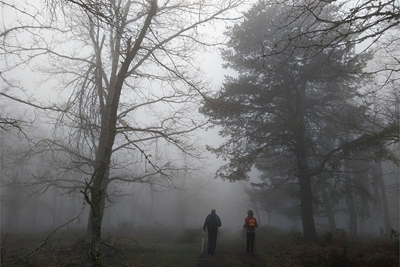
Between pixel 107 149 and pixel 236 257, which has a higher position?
pixel 107 149

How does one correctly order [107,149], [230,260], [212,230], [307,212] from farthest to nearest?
[307,212], [212,230], [230,260], [107,149]

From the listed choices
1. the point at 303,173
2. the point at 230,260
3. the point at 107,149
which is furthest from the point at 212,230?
the point at 107,149

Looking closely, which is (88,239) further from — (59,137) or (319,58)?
(319,58)

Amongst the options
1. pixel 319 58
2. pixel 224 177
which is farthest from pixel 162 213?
pixel 319 58

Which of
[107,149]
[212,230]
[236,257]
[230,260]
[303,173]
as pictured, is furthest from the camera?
[303,173]

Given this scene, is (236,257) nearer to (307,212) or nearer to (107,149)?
(307,212)

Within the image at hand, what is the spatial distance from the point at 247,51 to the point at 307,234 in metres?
9.27

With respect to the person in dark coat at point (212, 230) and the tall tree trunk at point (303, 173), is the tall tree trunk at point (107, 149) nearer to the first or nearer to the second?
the person in dark coat at point (212, 230)

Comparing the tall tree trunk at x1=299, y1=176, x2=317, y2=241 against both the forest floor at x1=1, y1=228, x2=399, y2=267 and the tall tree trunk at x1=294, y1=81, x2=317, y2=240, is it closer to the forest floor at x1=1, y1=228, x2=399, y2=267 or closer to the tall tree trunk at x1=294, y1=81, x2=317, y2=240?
the tall tree trunk at x1=294, y1=81, x2=317, y2=240

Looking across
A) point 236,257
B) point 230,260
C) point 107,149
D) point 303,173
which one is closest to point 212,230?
point 236,257

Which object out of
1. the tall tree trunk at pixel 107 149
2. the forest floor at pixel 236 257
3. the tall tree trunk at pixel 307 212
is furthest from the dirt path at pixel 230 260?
the tall tree trunk at pixel 107 149

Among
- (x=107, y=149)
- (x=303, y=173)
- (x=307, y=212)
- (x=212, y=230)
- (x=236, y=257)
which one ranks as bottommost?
(x=236, y=257)

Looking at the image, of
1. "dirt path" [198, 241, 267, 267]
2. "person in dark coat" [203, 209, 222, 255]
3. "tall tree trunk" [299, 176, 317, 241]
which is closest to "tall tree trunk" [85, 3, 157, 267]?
"dirt path" [198, 241, 267, 267]

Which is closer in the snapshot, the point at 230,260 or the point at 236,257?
the point at 230,260
